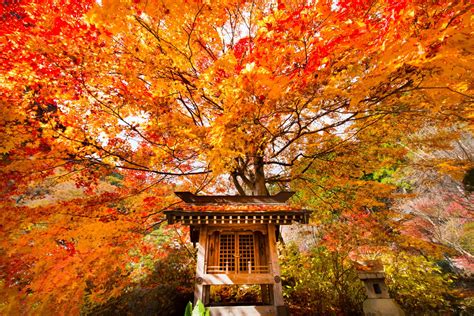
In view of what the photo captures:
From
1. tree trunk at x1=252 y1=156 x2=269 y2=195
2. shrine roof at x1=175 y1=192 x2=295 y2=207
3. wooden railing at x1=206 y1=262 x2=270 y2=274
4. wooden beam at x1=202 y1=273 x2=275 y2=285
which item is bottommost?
wooden beam at x1=202 y1=273 x2=275 y2=285

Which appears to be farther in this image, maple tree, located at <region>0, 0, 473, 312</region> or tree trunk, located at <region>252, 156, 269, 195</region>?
tree trunk, located at <region>252, 156, 269, 195</region>

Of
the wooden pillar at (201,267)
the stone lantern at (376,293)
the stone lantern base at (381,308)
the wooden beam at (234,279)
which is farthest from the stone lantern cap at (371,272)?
the wooden pillar at (201,267)

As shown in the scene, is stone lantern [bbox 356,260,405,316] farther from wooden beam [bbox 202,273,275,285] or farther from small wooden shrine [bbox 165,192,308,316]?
wooden beam [bbox 202,273,275,285]

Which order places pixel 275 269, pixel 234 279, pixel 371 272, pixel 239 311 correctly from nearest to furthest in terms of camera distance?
pixel 239 311 < pixel 234 279 < pixel 275 269 < pixel 371 272

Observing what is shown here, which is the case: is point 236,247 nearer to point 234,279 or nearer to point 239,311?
point 234,279

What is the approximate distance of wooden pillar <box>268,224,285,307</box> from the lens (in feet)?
18.5

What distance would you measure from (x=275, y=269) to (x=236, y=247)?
1219 mm

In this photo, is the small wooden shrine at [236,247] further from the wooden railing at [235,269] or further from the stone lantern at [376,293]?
the stone lantern at [376,293]

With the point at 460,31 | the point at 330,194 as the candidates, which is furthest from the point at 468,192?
the point at 460,31

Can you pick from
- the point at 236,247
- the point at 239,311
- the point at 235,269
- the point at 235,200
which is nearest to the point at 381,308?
the point at 239,311

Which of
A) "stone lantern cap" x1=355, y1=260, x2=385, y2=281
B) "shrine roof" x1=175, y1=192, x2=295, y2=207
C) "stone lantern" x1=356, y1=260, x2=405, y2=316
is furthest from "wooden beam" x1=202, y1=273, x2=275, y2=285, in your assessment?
"stone lantern" x1=356, y1=260, x2=405, y2=316

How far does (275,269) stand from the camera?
5914mm

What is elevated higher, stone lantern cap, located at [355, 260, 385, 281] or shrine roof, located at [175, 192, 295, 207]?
shrine roof, located at [175, 192, 295, 207]

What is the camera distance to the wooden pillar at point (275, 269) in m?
5.64
